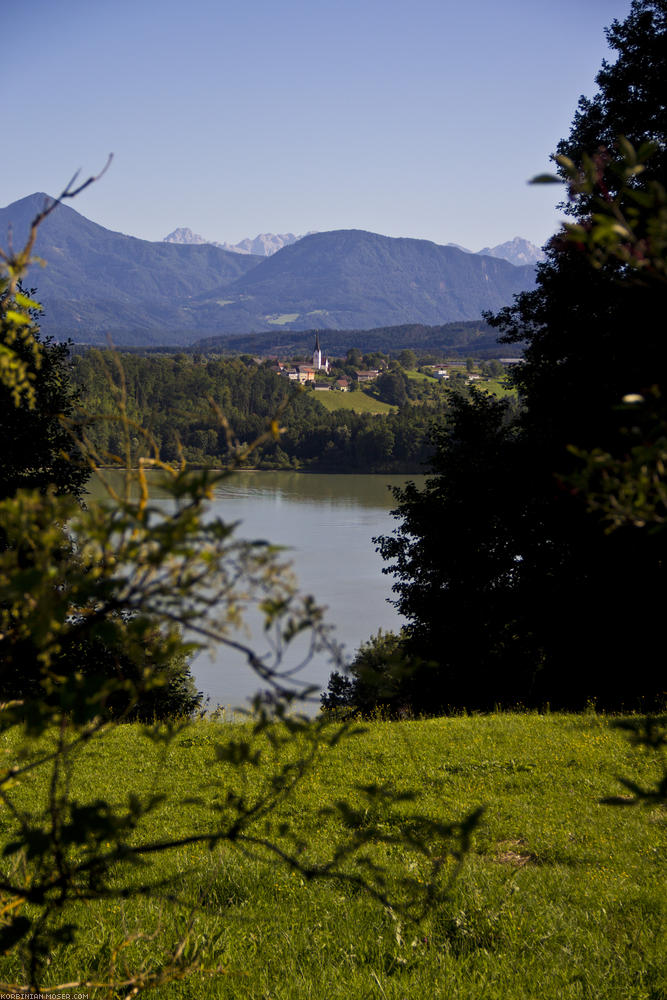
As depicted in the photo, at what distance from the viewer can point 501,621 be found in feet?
49.0

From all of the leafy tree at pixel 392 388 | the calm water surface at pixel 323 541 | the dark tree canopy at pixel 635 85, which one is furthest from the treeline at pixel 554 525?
the leafy tree at pixel 392 388

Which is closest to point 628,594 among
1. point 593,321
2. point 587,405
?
point 587,405

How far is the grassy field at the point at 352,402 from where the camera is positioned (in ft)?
318

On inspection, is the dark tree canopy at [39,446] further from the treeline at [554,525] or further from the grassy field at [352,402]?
the grassy field at [352,402]

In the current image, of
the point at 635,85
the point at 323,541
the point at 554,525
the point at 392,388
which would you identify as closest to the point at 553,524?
the point at 554,525

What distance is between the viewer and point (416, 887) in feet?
4.46

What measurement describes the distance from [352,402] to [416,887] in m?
100

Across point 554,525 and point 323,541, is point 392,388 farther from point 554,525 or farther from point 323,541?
point 554,525

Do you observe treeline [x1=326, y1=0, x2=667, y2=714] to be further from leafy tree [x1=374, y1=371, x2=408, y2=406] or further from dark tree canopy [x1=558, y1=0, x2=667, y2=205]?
leafy tree [x1=374, y1=371, x2=408, y2=406]

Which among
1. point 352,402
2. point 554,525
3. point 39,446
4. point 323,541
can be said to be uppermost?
point 352,402

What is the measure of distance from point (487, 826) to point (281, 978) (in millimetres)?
2217

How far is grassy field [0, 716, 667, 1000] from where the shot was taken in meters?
3.00

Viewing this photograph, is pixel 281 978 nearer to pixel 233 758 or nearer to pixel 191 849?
pixel 191 849

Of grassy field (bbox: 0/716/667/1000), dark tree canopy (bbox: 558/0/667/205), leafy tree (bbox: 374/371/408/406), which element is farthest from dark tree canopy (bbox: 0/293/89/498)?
leafy tree (bbox: 374/371/408/406)
